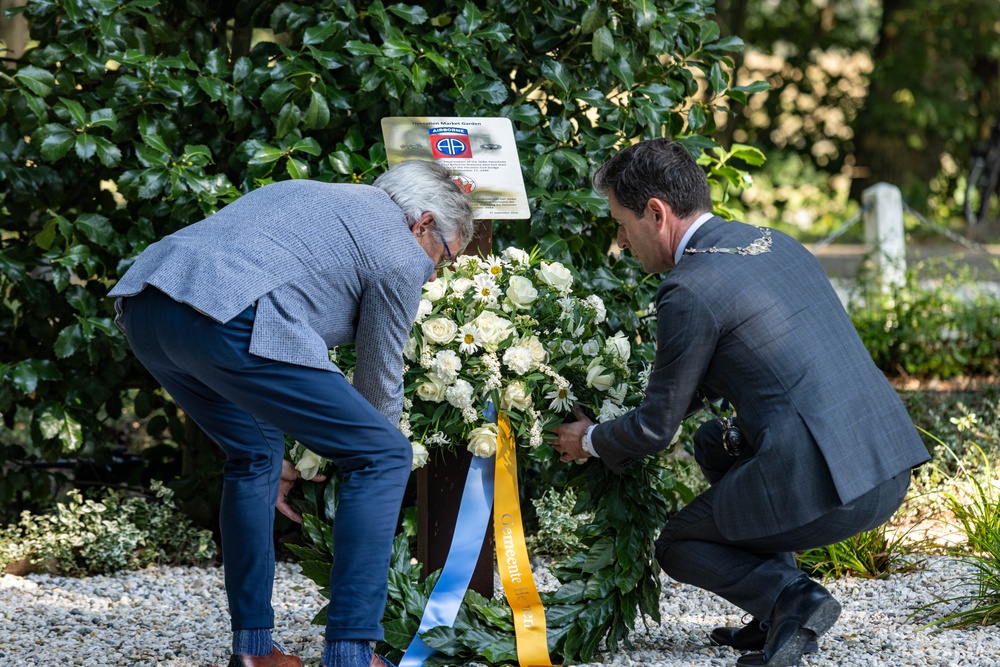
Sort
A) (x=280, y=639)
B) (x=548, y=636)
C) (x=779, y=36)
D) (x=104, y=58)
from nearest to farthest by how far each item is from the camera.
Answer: (x=548, y=636) → (x=280, y=639) → (x=104, y=58) → (x=779, y=36)

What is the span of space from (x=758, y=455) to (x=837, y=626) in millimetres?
876

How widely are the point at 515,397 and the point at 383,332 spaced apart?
511 millimetres

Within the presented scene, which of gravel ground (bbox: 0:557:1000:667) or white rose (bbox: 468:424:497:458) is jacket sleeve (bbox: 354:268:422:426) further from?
gravel ground (bbox: 0:557:1000:667)

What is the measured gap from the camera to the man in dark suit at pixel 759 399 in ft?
8.59

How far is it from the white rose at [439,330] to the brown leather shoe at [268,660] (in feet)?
2.85

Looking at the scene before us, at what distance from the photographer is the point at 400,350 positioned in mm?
2518

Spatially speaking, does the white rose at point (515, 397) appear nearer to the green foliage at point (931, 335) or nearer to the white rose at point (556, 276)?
the white rose at point (556, 276)

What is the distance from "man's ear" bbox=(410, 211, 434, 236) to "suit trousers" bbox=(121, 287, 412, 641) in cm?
43

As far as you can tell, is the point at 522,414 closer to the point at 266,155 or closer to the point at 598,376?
the point at 598,376

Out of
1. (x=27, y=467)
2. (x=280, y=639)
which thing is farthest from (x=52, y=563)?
(x=280, y=639)

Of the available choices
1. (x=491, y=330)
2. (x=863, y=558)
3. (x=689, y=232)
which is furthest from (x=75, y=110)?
(x=863, y=558)

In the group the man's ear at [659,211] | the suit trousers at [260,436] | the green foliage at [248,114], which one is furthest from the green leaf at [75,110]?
the man's ear at [659,211]

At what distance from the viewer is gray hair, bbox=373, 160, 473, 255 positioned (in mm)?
2598

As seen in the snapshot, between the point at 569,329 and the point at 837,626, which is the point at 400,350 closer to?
the point at 569,329
